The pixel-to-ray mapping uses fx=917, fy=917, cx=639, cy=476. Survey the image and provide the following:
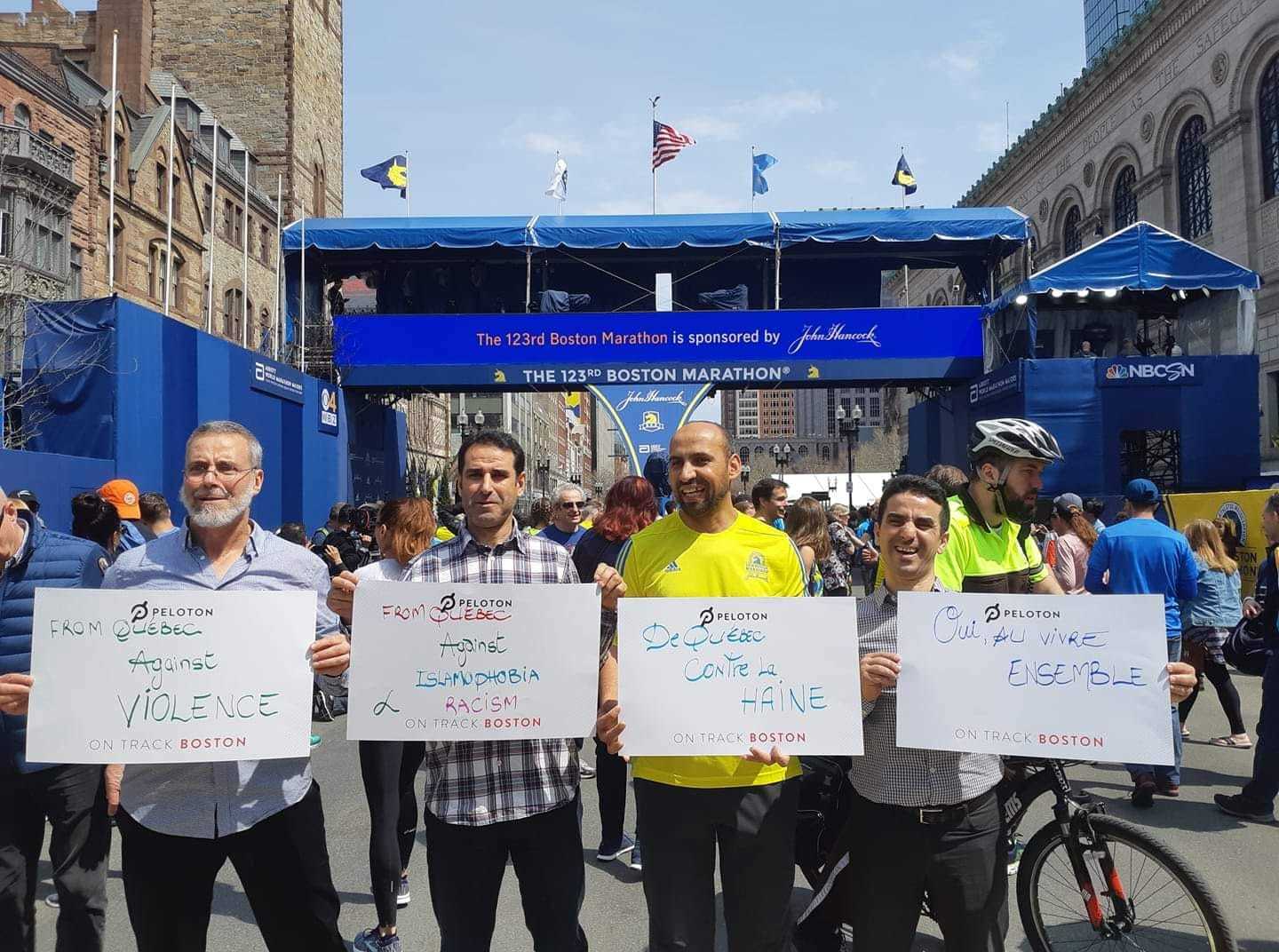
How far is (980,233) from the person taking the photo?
2252 centimetres

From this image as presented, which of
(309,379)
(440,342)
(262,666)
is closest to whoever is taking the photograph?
(262,666)

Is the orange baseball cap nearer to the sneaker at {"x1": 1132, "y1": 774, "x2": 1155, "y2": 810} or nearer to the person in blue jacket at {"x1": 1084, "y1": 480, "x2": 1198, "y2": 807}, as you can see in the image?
the person in blue jacket at {"x1": 1084, "y1": 480, "x2": 1198, "y2": 807}

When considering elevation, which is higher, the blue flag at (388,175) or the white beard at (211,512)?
the blue flag at (388,175)

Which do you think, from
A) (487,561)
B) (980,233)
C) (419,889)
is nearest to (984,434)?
(487,561)

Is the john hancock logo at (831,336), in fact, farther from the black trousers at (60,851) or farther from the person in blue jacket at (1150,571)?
the black trousers at (60,851)

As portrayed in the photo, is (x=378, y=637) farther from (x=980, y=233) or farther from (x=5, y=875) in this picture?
(x=980, y=233)

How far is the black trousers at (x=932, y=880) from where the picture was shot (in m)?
2.75

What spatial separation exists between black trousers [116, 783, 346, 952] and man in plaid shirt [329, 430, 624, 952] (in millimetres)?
369

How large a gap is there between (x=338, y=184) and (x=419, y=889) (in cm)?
4883

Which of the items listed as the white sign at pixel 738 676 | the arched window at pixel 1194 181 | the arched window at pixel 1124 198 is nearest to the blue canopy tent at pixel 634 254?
the arched window at pixel 1194 181

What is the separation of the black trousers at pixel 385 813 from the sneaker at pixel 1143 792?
4.35 m

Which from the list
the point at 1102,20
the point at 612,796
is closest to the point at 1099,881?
the point at 612,796

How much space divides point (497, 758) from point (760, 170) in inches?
1114

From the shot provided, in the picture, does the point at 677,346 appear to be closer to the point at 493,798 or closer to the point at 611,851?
the point at 611,851
